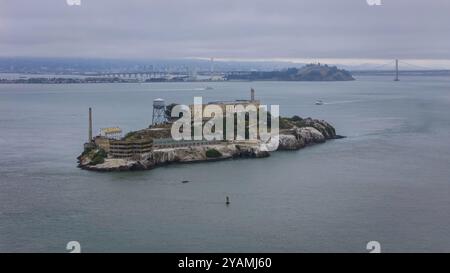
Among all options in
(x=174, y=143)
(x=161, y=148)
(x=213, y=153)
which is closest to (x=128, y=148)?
(x=161, y=148)

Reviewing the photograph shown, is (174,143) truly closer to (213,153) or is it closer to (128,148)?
(213,153)

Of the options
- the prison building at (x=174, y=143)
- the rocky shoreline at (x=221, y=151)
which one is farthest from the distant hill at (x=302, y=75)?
the prison building at (x=174, y=143)

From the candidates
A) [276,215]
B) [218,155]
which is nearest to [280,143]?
[218,155]

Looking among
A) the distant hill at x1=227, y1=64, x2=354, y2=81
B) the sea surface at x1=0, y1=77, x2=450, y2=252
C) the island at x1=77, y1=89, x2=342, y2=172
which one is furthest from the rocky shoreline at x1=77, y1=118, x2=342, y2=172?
the distant hill at x1=227, y1=64, x2=354, y2=81

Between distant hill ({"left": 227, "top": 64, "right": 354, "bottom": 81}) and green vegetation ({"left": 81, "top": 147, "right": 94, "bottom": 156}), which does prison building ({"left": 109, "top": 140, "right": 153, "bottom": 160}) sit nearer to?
green vegetation ({"left": 81, "top": 147, "right": 94, "bottom": 156})

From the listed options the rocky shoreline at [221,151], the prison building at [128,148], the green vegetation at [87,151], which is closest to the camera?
the rocky shoreline at [221,151]

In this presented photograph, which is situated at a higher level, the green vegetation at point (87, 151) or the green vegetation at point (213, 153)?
the green vegetation at point (87, 151)

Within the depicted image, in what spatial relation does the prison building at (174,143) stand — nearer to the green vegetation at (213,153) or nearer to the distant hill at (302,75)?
the green vegetation at (213,153)

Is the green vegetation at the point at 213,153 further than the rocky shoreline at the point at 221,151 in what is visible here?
Yes
